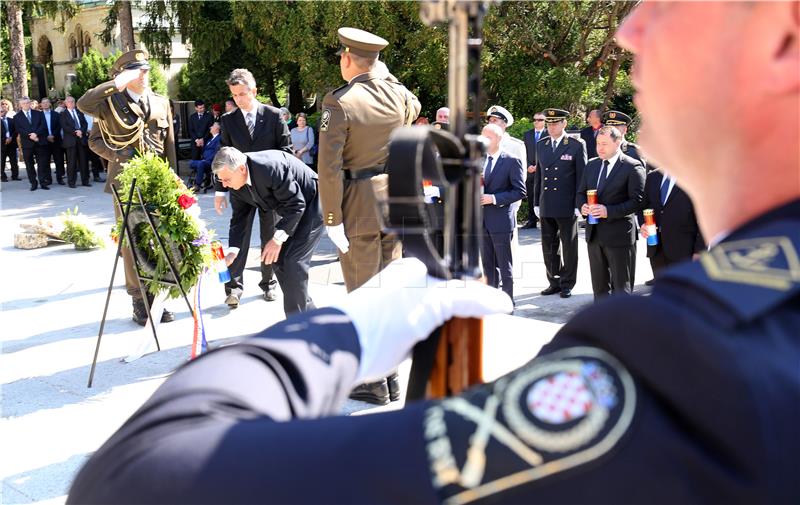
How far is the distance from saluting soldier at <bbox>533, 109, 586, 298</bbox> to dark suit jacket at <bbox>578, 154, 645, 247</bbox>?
121 cm

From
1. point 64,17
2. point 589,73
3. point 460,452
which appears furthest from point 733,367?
point 64,17

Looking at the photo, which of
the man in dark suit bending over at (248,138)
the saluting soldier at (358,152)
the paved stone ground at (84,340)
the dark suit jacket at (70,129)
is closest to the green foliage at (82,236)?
the paved stone ground at (84,340)

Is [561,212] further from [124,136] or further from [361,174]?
[124,136]

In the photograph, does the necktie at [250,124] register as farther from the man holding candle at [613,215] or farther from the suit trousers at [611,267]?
the suit trousers at [611,267]

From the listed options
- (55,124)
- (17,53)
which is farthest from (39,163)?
(17,53)

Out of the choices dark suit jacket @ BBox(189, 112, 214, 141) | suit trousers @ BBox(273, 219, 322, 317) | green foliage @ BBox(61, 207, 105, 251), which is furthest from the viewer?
dark suit jacket @ BBox(189, 112, 214, 141)

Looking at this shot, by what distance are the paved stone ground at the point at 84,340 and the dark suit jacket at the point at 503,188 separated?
2.73ft

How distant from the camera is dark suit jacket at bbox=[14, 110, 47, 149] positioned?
1752 centimetres

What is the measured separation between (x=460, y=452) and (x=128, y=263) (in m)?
6.27

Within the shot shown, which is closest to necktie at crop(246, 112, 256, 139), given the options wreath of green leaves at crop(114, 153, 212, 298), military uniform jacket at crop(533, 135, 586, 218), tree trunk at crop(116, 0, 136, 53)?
wreath of green leaves at crop(114, 153, 212, 298)

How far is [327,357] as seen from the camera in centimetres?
77

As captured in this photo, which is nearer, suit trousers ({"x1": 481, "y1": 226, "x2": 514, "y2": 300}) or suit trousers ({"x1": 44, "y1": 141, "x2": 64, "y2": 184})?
suit trousers ({"x1": 481, "y1": 226, "x2": 514, "y2": 300})

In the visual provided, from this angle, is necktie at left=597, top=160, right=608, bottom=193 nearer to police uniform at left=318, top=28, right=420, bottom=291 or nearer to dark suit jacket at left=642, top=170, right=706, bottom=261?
dark suit jacket at left=642, top=170, right=706, bottom=261

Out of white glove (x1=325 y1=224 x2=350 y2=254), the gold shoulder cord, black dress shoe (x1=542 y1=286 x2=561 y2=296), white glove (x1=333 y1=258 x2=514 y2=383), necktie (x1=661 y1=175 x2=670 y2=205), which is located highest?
the gold shoulder cord
